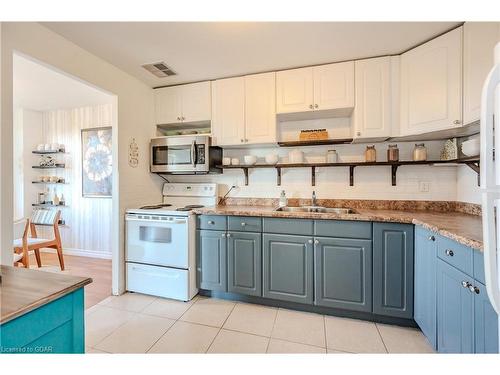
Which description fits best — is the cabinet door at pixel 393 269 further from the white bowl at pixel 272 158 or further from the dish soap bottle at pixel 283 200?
the white bowl at pixel 272 158

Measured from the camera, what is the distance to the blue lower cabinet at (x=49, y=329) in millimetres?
647

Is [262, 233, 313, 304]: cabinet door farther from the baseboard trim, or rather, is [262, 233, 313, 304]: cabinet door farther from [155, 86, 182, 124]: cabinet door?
the baseboard trim

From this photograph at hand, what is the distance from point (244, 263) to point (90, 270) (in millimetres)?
2317

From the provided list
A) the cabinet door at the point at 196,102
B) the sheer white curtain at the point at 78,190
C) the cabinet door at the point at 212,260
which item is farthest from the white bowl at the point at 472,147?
the sheer white curtain at the point at 78,190

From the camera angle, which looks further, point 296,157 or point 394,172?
point 296,157

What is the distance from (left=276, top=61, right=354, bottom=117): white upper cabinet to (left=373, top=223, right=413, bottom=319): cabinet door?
3.87ft

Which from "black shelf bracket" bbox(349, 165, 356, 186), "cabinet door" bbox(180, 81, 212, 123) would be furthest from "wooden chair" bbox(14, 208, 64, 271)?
"black shelf bracket" bbox(349, 165, 356, 186)

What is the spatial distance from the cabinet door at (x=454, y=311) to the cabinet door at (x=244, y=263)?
50.6 inches

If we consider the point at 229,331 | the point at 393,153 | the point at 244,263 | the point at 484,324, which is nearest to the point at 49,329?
the point at 229,331

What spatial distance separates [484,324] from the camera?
104 cm

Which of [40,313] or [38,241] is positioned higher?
[40,313]

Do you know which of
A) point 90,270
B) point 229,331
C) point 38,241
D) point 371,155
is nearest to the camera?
point 229,331

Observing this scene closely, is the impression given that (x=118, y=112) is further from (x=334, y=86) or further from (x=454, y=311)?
(x=454, y=311)

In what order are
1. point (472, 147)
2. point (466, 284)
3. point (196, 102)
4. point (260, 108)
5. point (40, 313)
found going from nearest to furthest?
point (40, 313) → point (466, 284) → point (472, 147) → point (260, 108) → point (196, 102)
